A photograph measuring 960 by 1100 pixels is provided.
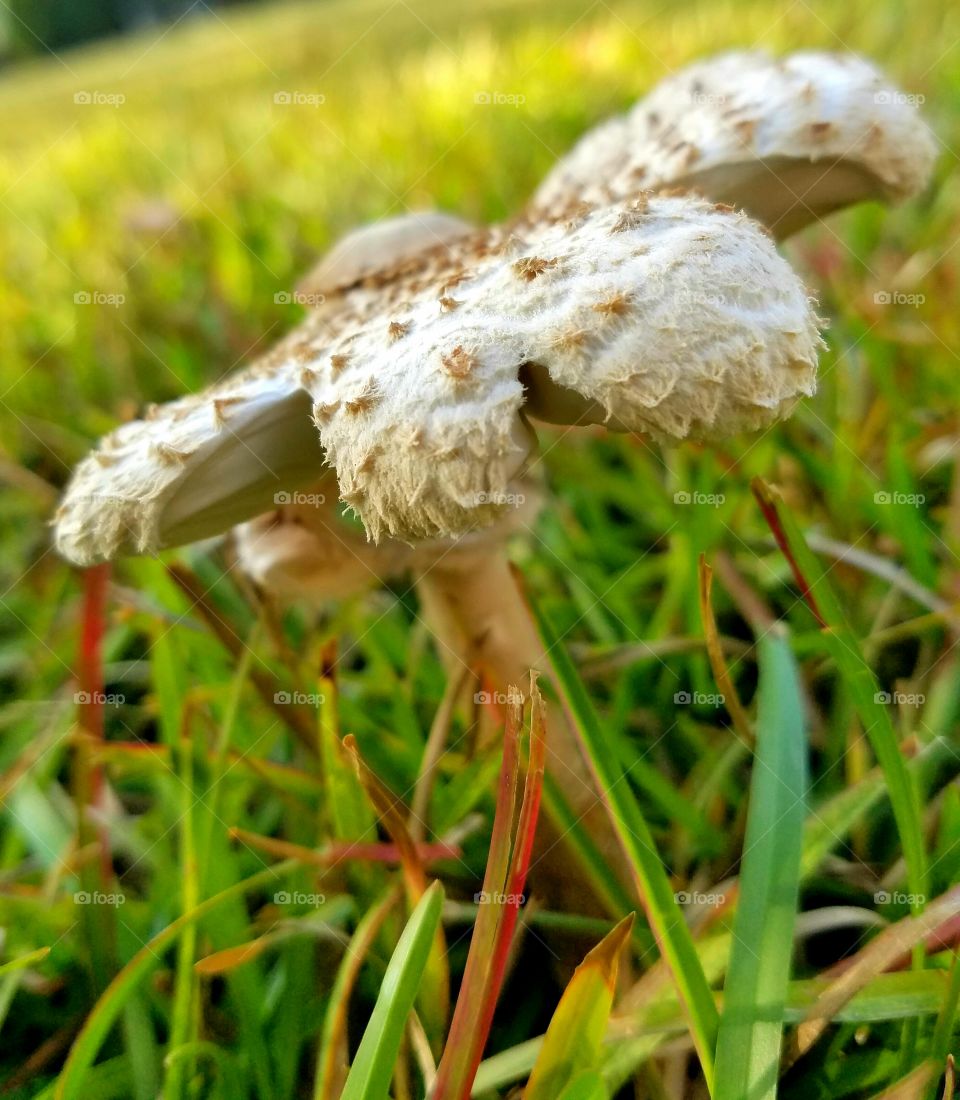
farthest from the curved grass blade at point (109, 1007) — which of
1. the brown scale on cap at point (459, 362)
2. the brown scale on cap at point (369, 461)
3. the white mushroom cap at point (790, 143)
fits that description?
the white mushroom cap at point (790, 143)

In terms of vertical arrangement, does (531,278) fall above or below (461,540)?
above

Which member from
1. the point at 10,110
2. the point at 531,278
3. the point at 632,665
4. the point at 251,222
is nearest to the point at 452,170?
the point at 251,222

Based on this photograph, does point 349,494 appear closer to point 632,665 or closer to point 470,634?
point 470,634

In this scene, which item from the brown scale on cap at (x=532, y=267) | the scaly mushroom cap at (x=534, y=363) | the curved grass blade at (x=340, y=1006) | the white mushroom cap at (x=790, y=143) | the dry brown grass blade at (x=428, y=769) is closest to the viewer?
the scaly mushroom cap at (x=534, y=363)

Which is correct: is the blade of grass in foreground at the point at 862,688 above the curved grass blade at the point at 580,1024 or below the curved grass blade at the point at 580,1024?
above

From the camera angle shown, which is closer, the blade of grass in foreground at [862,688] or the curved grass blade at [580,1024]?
the curved grass blade at [580,1024]

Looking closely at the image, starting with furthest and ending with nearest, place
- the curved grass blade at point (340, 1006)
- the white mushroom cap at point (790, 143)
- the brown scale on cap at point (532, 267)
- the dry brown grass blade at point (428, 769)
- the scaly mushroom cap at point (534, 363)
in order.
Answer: the dry brown grass blade at point (428, 769)
the white mushroom cap at point (790, 143)
the curved grass blade at point (340, 1006)
the brown scale on cap at point (532, 267)
the scaly mushroom cap at point (534, 363)

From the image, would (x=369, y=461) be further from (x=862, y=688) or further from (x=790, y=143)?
(x=790, y=143)

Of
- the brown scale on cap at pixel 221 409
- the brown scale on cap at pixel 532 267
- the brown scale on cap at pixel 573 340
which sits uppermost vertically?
the brown scale on cap at pixel 532 267

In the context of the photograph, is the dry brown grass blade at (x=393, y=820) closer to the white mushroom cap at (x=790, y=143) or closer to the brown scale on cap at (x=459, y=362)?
the brown scale on cap at (x=459, y=362)
